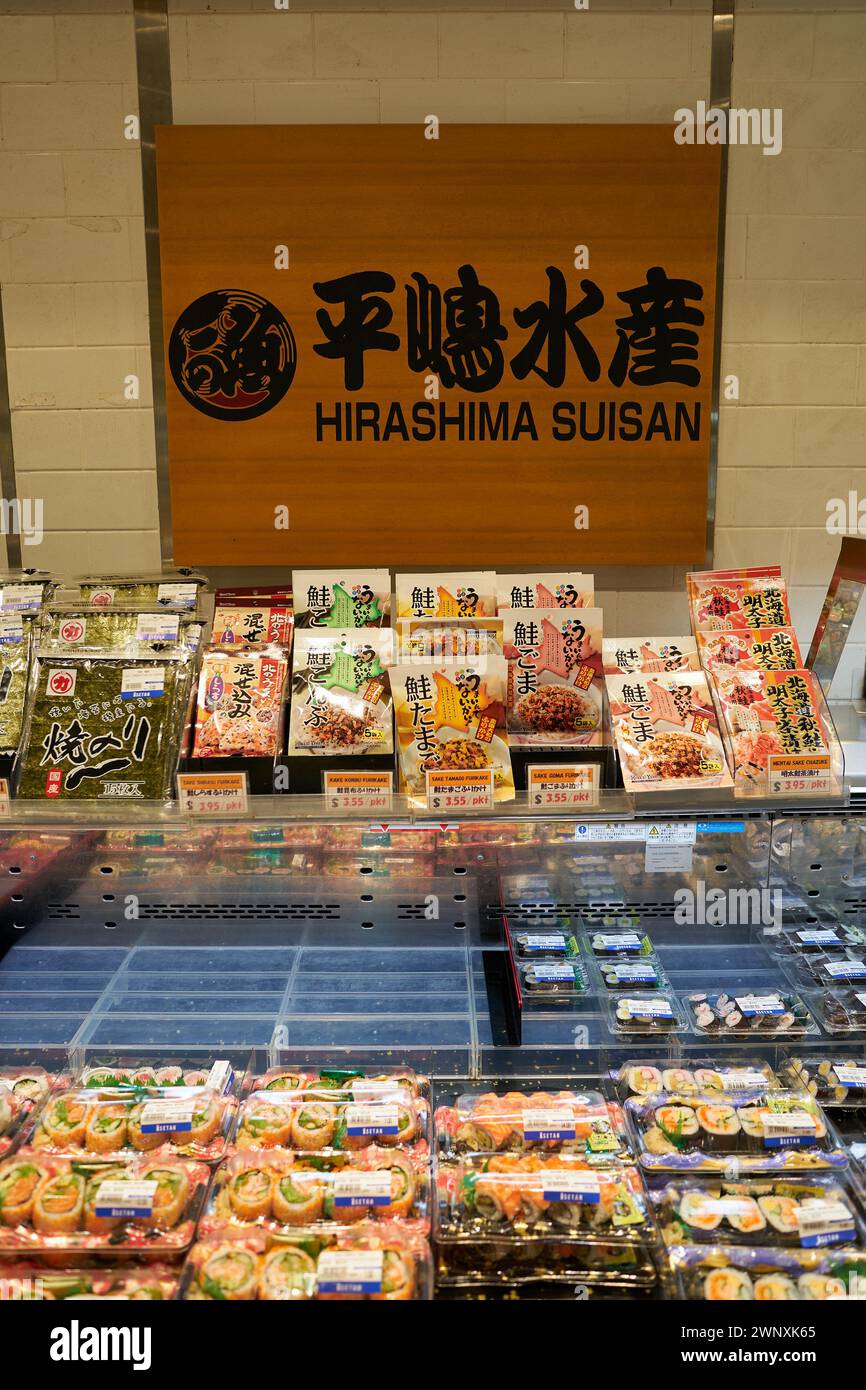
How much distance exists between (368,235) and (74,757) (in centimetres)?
183

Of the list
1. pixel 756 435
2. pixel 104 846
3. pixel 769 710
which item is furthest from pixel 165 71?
pixel 769 710

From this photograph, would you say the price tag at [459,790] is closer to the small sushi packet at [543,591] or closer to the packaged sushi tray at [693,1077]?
the small sushi packet at [543,591]

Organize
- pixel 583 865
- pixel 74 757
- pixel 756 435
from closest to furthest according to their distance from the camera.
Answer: pixel 74 757, pixel 583 865, pixel 756 435

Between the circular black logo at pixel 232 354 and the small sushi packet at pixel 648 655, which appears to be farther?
the circular black logo at pixel 232 354

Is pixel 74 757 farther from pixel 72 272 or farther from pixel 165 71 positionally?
pixel 165 71

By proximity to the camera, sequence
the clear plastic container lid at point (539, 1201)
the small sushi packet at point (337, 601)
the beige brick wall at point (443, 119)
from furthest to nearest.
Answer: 1. the beige brick wall at point (443, 119)
2. the small sushi packet at point (337, 601)
3. the clear plastic container lid at point (539, 1201)

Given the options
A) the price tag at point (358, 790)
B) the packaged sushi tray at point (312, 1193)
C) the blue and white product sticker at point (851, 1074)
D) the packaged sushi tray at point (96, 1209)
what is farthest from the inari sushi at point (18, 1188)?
the blue and white product sticker at point (851, 1074)

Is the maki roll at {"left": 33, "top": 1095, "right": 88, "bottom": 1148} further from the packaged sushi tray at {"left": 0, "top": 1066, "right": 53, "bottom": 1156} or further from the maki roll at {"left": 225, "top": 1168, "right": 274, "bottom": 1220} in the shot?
the maki roll at {"left": 225, "top": 1168, "right": 274, "bottom": 1220}

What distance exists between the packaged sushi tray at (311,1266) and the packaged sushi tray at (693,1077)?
0.60m

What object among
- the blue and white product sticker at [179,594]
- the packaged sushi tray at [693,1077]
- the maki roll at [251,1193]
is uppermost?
the blue and white product sticker at [179,594]

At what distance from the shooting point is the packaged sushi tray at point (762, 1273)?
5.26 ft

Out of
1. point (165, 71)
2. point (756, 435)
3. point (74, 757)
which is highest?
point (165, 71)

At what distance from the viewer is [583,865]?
2.10 metres
